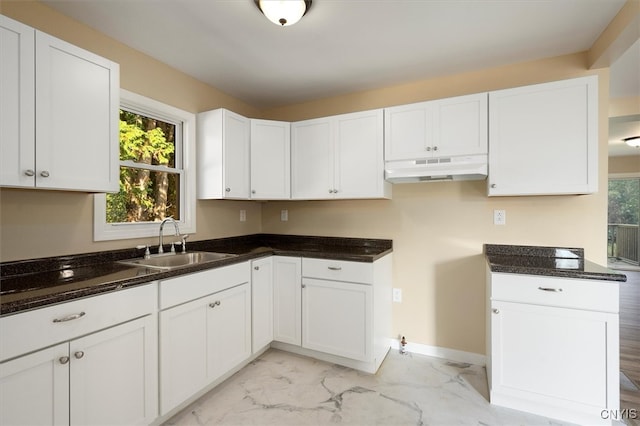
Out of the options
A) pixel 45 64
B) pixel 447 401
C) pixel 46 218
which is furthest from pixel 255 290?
pixel 45 64

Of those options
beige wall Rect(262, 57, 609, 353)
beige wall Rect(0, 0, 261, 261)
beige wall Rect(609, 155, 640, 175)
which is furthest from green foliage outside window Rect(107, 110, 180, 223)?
beige wall Rect(609, 155, 640, 175)

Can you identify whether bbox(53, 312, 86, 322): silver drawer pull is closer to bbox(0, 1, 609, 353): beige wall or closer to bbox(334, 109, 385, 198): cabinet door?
bbox(0, 1, 609, 353): beige wall

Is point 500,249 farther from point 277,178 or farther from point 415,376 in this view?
point 277,178

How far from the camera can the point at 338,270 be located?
241 centimetres

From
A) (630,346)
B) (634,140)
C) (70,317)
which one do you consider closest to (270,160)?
(70,317)

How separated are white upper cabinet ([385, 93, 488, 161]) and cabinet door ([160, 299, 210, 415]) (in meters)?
1.89

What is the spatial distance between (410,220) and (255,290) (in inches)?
60.2

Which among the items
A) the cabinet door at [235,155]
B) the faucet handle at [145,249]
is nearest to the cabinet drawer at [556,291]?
the cabinet door at [235,155]

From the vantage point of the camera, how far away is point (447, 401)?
2.00 metres

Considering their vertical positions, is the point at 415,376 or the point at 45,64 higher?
→ the point at 45,64

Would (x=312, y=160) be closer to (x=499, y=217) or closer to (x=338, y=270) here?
(x=338, y=270)

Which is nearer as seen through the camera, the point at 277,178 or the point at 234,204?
the point at 277,178

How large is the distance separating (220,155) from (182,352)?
1552 millimetres

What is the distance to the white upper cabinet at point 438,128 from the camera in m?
2.23
